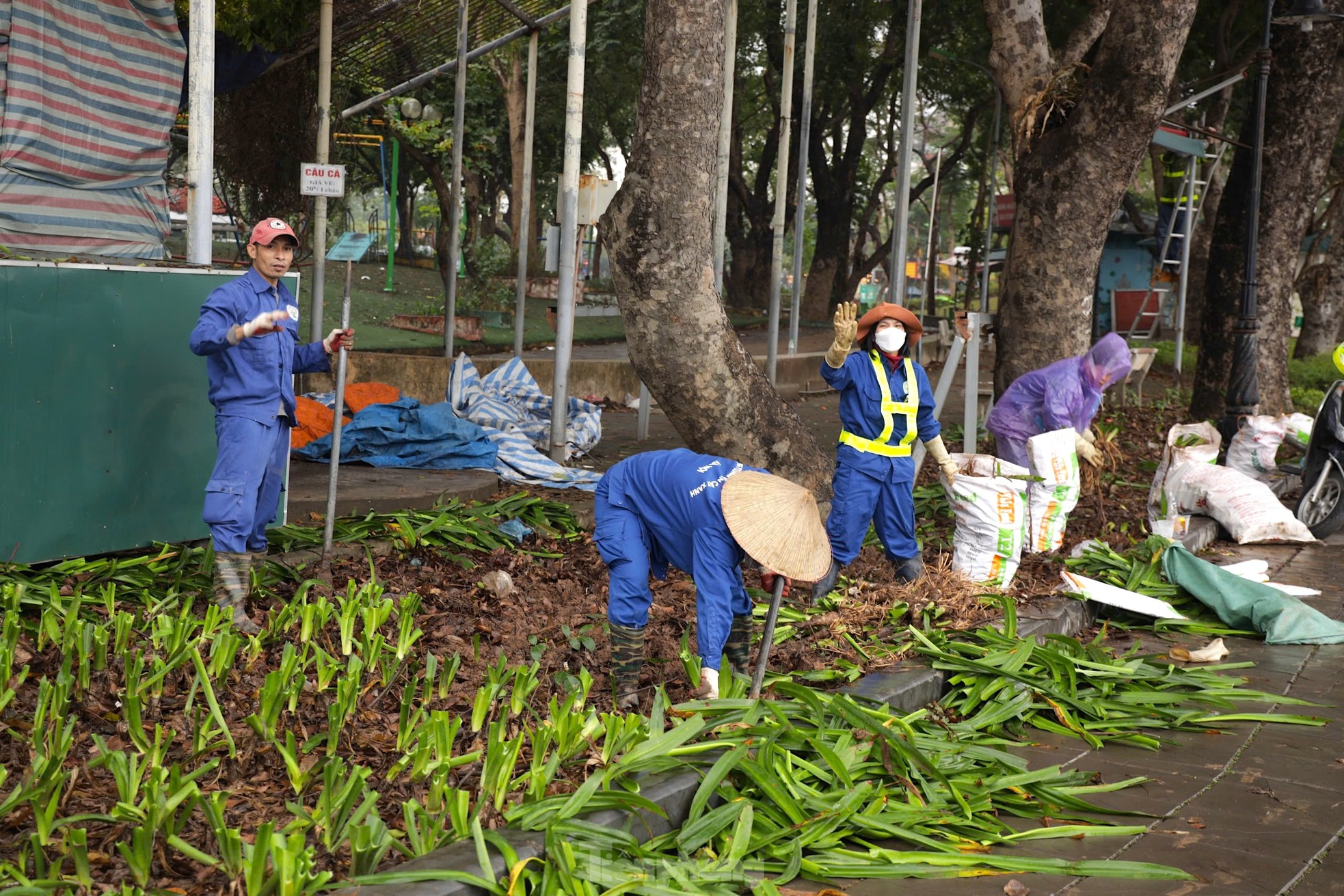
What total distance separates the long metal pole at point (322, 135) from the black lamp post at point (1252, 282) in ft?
24.1

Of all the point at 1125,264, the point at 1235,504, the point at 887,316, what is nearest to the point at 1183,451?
the point at 1235,504

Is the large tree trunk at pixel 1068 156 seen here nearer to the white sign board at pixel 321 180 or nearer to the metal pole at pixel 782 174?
the metal pole at pixel 782 174

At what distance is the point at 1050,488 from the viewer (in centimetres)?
730

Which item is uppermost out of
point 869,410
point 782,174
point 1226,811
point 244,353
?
point 782,174

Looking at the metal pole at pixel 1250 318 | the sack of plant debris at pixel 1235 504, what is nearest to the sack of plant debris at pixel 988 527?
the sack of plant debris at pixel 1235 504

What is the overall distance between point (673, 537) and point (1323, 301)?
19979 millimetres

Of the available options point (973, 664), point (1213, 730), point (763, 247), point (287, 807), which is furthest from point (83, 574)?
point (763, 247)

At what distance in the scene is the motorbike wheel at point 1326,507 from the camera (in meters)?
9.16

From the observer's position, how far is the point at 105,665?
13.7ft

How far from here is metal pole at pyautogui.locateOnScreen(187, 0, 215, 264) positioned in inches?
242

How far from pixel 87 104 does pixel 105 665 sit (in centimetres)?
401

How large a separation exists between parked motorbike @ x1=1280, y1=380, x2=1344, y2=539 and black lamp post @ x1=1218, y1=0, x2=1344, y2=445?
3.38 ft

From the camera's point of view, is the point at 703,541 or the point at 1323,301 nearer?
the point at 703,541

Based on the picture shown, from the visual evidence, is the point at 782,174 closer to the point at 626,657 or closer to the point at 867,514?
the point at 867,514
